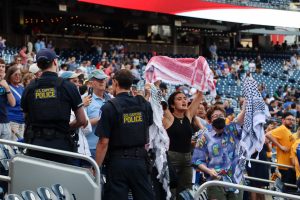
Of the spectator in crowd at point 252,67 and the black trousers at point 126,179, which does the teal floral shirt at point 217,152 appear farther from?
the spectator in crowd at point 252,67

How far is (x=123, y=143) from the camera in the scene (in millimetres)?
5559

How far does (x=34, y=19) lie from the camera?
3017cm

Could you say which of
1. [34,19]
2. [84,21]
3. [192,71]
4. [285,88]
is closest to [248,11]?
[285,88]

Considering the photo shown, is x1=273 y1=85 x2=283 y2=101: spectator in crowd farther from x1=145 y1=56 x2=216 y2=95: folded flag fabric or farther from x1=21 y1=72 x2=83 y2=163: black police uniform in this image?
x1=21 y1=72 x2=83 y2=163: black police uniform

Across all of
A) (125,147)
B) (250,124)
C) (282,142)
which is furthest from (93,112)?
(282,142)

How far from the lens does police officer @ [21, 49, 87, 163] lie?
557cm

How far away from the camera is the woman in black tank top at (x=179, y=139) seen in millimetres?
6570

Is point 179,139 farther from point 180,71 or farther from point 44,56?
point 44,56

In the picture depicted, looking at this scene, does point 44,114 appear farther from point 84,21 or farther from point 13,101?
point 84,21

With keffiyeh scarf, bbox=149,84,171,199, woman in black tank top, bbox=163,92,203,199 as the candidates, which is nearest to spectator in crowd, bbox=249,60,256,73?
woman in black tank top, bbox=163,92,203,199

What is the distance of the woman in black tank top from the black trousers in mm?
937

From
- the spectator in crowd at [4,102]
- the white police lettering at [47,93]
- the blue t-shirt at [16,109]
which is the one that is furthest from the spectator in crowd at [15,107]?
the white police lettering at [47,93]

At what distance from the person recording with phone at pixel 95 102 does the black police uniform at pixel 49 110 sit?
2.79ft

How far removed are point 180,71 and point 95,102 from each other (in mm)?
1203
